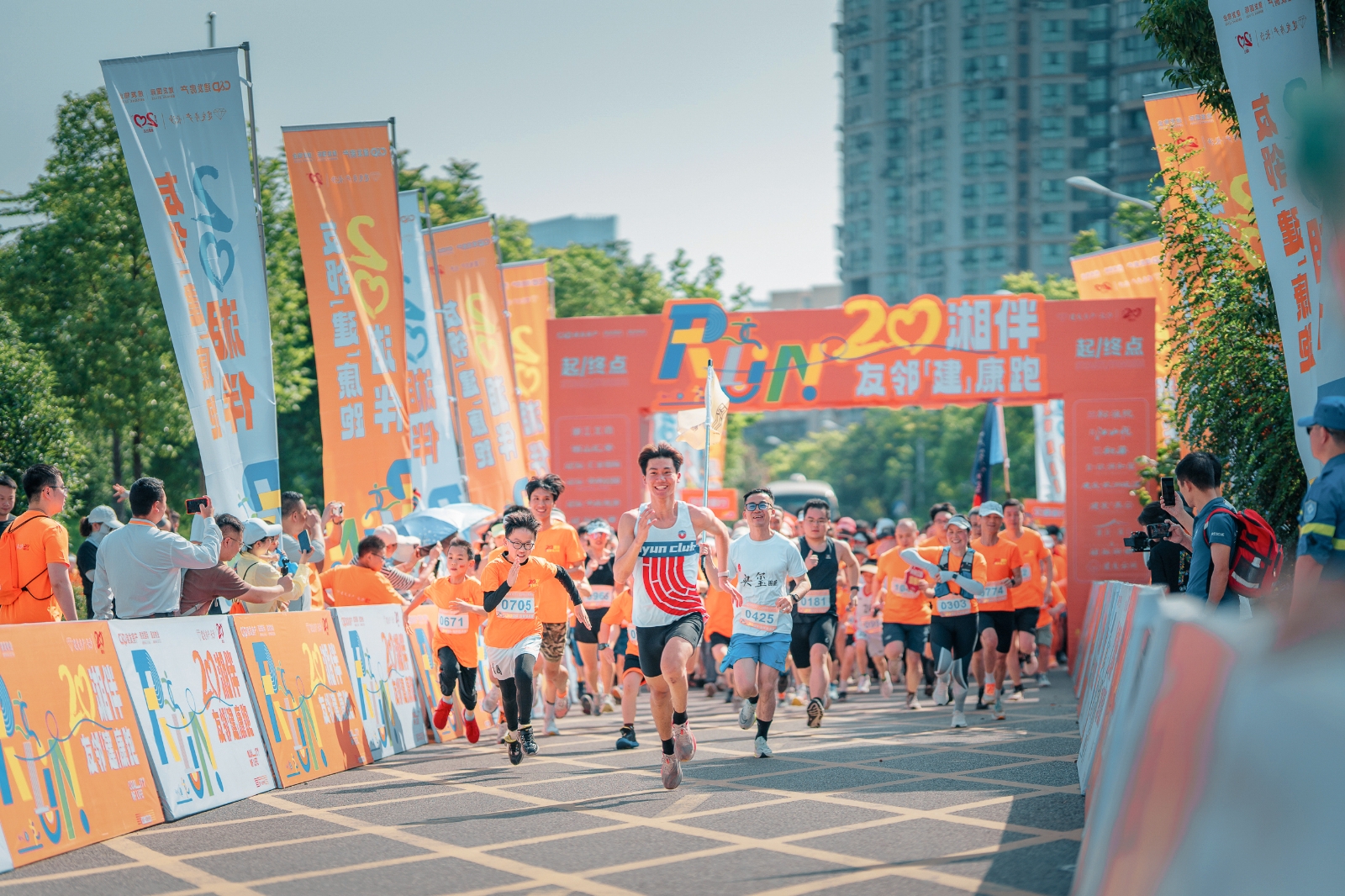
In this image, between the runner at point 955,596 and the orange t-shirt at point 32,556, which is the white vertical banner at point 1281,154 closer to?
the runner at point 955,596

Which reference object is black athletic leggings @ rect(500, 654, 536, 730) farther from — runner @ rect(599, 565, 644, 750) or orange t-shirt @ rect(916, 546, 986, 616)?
orange t-shirt @ rect(916, 546, 986, 616)

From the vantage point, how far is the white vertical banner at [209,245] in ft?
36.9

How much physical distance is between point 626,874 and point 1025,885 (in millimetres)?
1677

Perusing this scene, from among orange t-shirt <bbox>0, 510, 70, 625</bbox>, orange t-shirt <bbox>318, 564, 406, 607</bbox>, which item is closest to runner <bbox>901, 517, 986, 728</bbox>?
orange t-shirt <bbox>318, 564, 406, 607</bbox>

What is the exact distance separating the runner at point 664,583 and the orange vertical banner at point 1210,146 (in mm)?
7734

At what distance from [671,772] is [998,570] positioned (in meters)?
5.79

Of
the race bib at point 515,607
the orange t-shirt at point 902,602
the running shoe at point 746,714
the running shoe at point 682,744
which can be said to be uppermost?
the race bib at point 515,607

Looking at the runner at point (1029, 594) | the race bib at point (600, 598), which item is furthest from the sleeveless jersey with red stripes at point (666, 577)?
the runner at point (1029, 594)

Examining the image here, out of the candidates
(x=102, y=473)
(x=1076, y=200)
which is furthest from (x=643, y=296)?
(x=1076, y=200)

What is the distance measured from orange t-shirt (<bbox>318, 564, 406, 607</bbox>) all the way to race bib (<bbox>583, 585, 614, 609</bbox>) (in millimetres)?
3179

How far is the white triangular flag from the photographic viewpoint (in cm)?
1173

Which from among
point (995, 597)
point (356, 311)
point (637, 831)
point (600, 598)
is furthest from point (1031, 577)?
point (637, 831)

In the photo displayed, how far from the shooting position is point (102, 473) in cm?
3691

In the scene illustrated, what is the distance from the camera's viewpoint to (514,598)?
1082 centimetres
